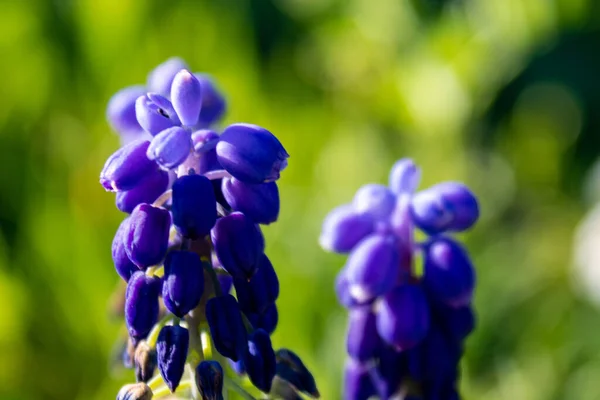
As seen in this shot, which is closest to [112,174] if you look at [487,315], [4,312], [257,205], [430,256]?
[257,205]

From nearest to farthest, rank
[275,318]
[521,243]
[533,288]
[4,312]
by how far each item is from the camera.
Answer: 1. [275,318]
2. [4,312]
3. [533,288]
4. [521,243]

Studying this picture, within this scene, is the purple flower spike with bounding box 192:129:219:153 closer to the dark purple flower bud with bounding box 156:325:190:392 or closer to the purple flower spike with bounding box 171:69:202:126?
the purple flower spike with bounding box 171:69:202:126

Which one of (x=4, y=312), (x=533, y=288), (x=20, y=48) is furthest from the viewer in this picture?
(x=20, y=48)

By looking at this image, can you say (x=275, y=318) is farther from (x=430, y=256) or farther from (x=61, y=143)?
(x=61, y=143)

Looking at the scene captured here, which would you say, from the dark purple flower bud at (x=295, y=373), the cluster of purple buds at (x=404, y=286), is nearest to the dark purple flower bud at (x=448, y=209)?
the cluster of purple buds at (x=404, y=286)

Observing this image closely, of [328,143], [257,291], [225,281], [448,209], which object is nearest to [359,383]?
[448,209]

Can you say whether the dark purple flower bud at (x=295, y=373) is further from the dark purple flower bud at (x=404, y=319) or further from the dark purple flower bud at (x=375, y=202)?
the dark purple flower bud at (x=375, y=202)

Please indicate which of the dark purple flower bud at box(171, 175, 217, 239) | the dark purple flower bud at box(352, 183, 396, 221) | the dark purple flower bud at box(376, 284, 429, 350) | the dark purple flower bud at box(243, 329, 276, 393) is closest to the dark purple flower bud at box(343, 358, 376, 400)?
the dark purple flower bud at box(376, 284, 429, 350)
